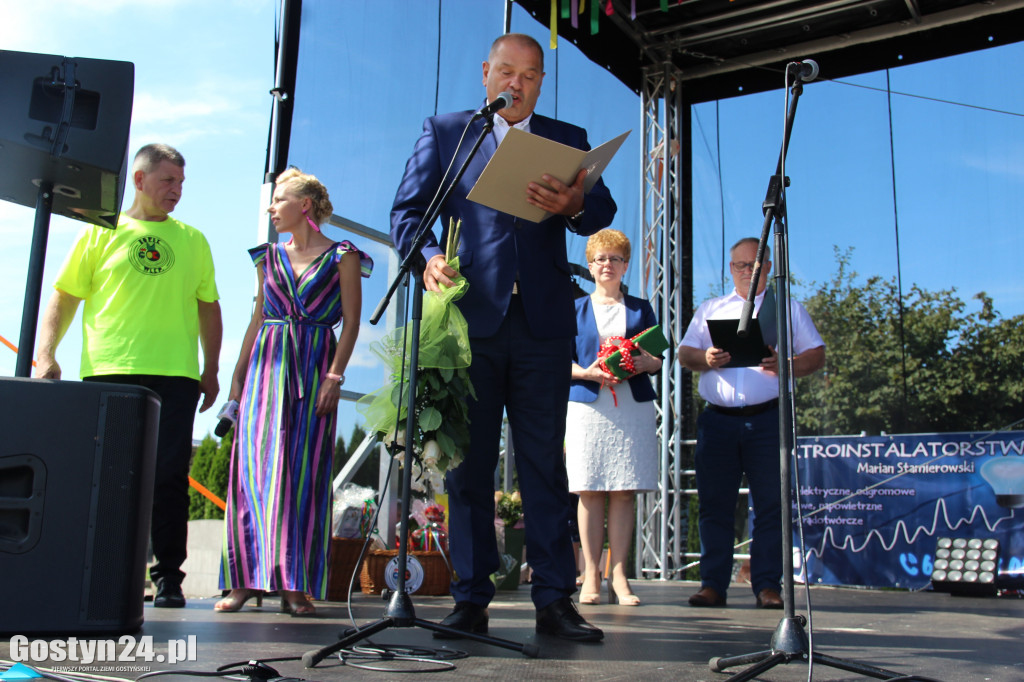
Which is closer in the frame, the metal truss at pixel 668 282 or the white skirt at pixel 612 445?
the white skirt at pixel 612 445

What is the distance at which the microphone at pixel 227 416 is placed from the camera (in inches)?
121

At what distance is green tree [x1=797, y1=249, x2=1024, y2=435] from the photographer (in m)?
6.58

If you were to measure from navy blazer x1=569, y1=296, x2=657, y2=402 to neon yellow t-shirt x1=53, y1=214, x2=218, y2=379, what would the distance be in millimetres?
1676

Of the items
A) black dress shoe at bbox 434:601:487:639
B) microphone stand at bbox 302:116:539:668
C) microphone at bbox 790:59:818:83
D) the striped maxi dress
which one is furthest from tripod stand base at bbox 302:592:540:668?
microphone at bbox 790:59:818:83

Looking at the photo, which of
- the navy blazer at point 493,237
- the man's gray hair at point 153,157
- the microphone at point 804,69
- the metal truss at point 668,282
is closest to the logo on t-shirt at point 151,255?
the man's gray hair at point 153,157

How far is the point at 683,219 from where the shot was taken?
761cm

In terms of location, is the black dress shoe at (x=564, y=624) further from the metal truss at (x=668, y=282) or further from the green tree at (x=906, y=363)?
the green tree at (x=906, y=363)

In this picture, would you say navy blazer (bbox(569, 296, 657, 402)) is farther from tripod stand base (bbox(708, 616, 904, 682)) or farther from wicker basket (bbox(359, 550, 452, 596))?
tripod stand base (bbox(708, 616, 904, 682))

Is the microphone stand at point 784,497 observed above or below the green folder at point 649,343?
below

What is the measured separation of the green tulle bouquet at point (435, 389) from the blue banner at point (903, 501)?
11.8 ft

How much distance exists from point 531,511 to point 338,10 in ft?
9.86

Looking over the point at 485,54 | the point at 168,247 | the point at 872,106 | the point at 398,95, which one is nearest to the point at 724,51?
the point at 872,106

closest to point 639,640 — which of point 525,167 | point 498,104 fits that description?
point 525,167

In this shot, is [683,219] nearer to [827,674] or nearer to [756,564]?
[756,564]
